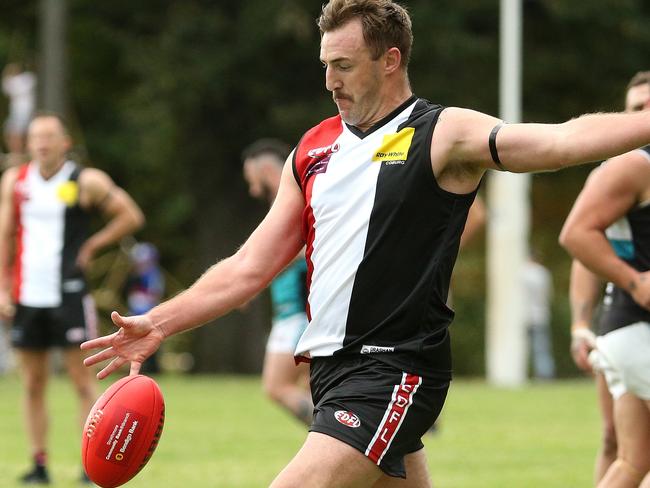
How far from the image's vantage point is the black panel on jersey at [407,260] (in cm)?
490

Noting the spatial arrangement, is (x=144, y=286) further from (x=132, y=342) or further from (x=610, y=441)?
(x=132, y=342)

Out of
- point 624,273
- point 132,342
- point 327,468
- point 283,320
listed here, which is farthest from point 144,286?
point 327,468

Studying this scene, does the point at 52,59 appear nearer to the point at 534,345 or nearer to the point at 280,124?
the point at 280,124

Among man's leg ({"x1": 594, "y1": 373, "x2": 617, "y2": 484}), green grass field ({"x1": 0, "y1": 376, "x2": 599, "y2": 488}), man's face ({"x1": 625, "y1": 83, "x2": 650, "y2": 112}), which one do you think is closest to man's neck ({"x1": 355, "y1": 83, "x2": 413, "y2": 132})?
man's face ({"x1": 625, "y1": 83, "x2": 650, "y2": 112})

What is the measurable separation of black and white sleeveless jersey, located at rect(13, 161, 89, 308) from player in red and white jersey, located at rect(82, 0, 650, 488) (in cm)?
519

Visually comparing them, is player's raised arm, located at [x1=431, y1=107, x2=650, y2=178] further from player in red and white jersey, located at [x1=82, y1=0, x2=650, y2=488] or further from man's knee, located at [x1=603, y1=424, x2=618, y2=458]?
man's knee, located at [x1=603, y1=424, x2=618, y2=458]

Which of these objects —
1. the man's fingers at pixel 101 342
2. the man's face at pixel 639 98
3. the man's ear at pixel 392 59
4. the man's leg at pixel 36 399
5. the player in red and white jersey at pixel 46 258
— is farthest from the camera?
the player in red and white jersey at pixel 46 258

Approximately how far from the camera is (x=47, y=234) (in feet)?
33.5

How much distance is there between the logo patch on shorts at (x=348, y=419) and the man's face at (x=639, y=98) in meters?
2.57

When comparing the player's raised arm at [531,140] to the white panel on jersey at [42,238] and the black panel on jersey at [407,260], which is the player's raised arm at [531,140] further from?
the white panel on jersey at [42,238]

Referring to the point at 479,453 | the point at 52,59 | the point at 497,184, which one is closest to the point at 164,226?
the point at 52,59

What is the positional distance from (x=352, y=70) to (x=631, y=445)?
2.37m

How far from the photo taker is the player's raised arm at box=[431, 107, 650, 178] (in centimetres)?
448

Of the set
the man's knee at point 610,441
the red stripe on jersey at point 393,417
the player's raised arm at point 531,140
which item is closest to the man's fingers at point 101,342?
the red stripe on jersey at point 393,417
